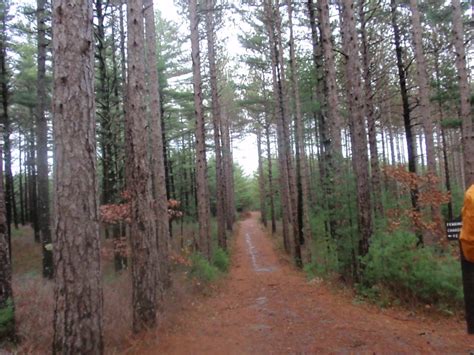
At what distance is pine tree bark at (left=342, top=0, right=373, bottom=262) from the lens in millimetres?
9734

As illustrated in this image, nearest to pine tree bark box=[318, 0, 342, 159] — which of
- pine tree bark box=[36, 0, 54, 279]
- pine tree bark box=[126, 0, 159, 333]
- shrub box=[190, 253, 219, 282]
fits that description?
shrub box=[190, 253, 219, 282]

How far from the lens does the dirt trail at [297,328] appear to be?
5.96m

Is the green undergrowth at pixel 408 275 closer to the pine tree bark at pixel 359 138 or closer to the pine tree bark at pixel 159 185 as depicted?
the pine tree bark at pixel 359 138

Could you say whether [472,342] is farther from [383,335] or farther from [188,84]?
[188,84]

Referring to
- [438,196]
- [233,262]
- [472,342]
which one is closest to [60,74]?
[472,342]

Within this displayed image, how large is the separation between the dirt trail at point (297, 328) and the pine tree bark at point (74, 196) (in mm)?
2472

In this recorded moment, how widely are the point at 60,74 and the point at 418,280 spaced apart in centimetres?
755

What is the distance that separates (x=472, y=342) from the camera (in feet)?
19.1

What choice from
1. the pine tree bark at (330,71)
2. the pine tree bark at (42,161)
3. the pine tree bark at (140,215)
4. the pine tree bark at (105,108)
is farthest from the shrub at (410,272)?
the pine tree bark at (42,161)

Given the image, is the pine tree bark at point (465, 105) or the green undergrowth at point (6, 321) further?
the pine tree bark at point (465, 105)

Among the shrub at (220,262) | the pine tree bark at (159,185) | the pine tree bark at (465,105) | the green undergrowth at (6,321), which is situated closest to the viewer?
the green undergrowth at (6,321)

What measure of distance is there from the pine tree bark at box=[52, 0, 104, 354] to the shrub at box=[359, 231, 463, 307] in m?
6.56


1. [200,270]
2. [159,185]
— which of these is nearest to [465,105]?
[159,185]

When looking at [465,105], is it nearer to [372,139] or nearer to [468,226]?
[372,139]
